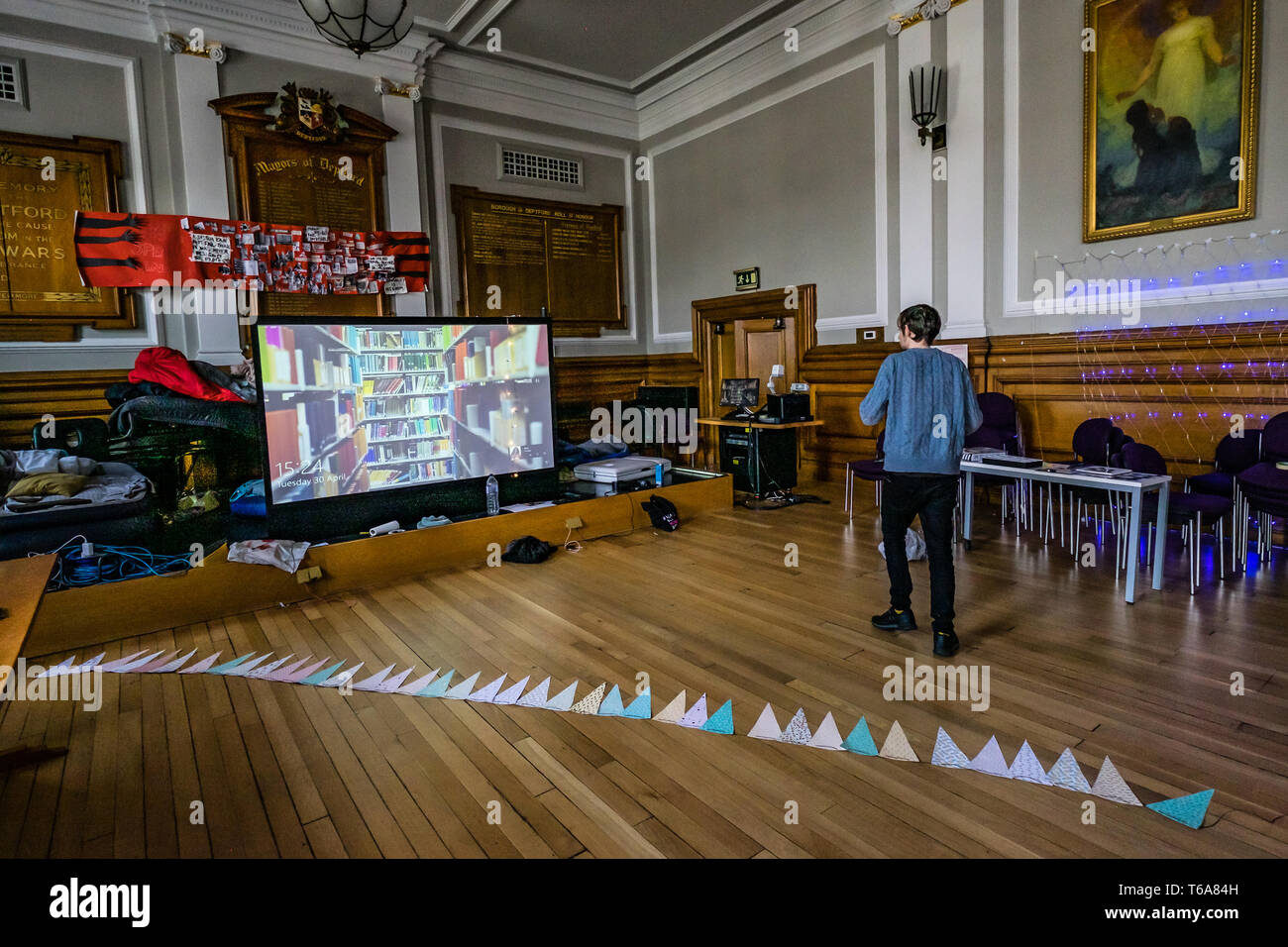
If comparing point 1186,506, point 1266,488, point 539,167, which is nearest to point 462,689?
point 1186,506

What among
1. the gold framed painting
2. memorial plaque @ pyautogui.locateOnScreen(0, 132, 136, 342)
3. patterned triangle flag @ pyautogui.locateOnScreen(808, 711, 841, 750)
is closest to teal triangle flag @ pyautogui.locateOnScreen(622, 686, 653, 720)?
patterned triangle flag @ pyautogui.locateOnScreen(808, 711, 841, 750)

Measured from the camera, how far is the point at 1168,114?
4.74 meters

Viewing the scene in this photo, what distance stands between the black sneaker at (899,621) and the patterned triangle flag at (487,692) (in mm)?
1694

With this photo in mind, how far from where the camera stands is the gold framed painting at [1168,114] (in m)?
4.45

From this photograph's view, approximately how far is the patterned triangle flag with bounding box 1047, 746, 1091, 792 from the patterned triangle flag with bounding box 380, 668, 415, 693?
7.42 ft

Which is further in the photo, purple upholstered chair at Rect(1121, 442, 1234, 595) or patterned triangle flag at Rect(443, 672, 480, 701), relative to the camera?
purple upholstered chair at Rect(1121, 442, 1234, 595)

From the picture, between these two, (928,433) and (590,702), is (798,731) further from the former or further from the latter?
(928,433)

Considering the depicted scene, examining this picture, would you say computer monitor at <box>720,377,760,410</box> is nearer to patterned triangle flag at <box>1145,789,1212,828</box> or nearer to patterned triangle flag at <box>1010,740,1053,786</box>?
patterned triangle flag at <box>1010,740,1053,786</box>

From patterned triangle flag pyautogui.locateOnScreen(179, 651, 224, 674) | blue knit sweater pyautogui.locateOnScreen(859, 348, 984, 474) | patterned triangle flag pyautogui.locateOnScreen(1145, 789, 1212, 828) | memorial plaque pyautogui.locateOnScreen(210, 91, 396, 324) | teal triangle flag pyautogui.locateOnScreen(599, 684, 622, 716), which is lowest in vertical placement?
patterned triangle flag pyautogui.locateOnScreen(1145, 789, 1212, 828)

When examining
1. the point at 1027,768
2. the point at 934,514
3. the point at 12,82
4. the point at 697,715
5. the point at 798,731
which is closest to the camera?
the point at 1027,768

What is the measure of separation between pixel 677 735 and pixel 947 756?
84 centimetres

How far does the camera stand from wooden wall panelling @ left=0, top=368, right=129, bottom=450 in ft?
18.4
